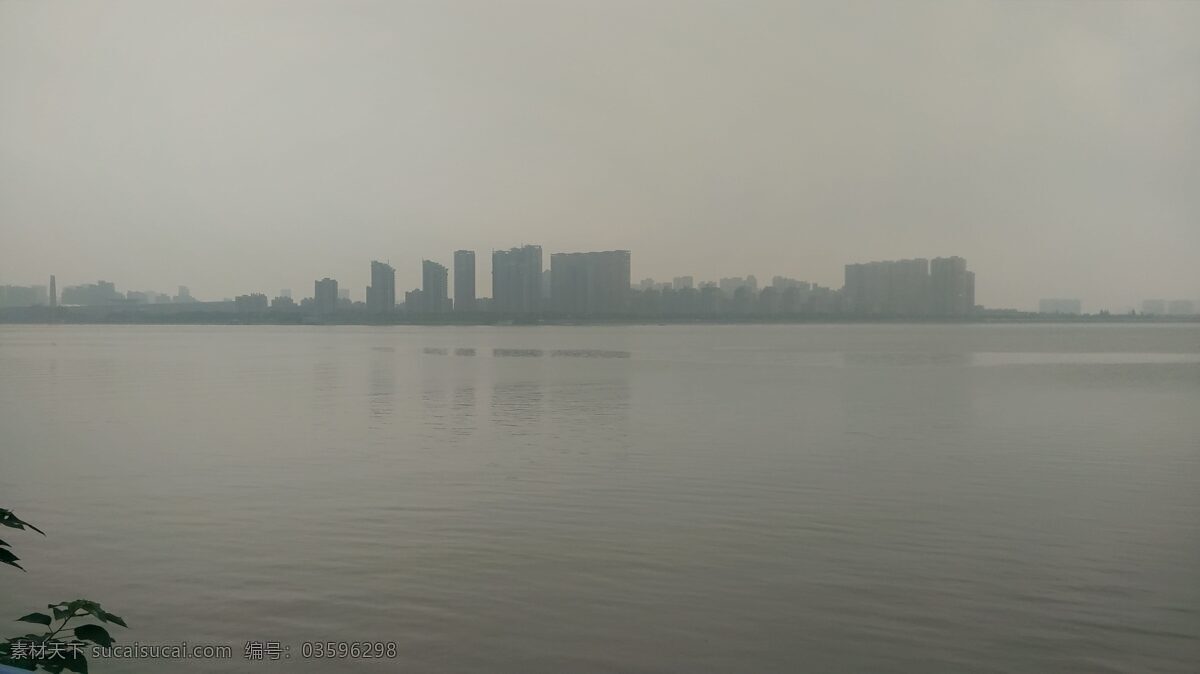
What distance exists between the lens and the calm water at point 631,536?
523cm

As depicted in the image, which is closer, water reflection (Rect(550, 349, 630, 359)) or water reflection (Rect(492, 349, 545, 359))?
water reflection (Rect(550, 349, 630, 359))

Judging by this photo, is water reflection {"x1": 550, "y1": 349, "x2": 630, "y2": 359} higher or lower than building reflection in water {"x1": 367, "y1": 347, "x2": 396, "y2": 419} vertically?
lower

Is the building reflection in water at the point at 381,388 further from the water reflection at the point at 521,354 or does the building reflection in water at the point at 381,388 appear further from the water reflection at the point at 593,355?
the water reflection at the point at 593,355

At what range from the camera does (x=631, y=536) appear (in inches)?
297

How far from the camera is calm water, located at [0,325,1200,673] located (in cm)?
523

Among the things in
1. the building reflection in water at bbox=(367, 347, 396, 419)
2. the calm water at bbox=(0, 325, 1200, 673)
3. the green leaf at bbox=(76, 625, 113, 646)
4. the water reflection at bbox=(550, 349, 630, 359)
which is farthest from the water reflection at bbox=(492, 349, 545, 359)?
the green leaf at bbox=(76, 625, 113, 646)

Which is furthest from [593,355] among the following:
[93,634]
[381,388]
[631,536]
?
[93,634]

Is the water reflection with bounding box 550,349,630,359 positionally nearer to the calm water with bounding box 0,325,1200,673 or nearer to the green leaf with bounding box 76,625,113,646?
the calm water with bounding box 0,325,1200,673

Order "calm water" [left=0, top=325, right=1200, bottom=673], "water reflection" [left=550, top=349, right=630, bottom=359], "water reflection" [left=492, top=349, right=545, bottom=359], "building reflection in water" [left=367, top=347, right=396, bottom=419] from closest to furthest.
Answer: "calm water" [left=0, top=325, right=1200, bottom=673]
"building reflection in water" [left=367, top=347, right=396, bottom=419]
"water reflection" [left=550, top=349, right=630, bottom=359]
"water reflection" [left=492, top=349, right=545, bottom=359]

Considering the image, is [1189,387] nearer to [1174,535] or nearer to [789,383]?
[789,383]

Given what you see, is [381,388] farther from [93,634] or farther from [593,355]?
[593,355]

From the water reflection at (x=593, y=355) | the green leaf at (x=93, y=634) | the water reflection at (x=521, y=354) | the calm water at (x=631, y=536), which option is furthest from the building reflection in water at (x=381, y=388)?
the green leaf at (x=93, y=634)

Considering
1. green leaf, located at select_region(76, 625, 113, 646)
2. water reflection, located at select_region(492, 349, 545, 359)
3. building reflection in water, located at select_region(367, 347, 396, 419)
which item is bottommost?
water reflection, located at select_region(492, 349, 545, 359)

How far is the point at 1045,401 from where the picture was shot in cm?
2069
